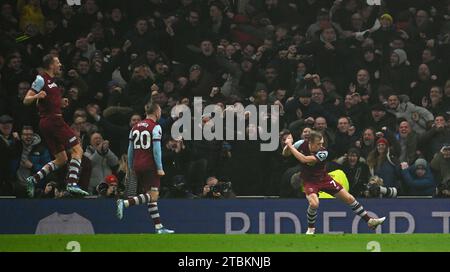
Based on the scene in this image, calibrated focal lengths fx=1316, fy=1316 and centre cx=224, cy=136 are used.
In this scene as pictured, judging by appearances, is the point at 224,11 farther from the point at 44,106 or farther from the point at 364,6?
the point at 44,106

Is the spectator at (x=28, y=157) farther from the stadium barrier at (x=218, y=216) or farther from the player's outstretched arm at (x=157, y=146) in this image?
the player's outstretched arm at (x=157, y=146)

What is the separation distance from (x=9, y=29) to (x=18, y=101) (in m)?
1.90

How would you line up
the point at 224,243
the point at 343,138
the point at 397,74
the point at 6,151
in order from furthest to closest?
the point at 397,74 < the point at 343,138 < the point at 6,151 < the point at 224,243

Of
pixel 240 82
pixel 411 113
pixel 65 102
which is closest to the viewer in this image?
pixel 65 102

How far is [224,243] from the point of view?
1889cm

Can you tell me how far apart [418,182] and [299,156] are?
2389 mm

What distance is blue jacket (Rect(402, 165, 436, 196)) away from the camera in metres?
20.8

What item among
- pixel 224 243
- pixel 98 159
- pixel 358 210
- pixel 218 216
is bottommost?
pixel 224 243

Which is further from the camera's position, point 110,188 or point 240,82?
point 240,82

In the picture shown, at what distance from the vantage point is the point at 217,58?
22.1 meters

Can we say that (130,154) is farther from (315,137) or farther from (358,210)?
(358,210)

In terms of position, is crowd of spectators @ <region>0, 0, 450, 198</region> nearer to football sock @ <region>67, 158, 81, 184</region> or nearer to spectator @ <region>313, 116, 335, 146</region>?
spectator @ <region>313, 116, 335, 146</region>

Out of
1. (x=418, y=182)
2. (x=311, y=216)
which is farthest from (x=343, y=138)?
(x=311, y=216)

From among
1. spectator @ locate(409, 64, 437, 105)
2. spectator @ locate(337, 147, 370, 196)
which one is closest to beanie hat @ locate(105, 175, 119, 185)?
spectator @ locate(337, 147, 370, 196)
